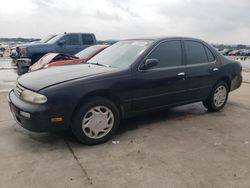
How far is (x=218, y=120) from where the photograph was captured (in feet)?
16.0

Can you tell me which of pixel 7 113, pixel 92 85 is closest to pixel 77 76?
pixel 92 85

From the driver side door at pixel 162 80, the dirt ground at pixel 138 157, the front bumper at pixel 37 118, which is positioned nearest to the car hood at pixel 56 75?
the front bumper at pixel 37 118

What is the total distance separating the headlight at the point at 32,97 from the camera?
335 centimetres

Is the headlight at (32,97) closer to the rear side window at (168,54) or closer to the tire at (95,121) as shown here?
the tire at (95,121)

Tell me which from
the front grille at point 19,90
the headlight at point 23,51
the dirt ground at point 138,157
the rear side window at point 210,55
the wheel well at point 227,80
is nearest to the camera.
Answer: the dirt ground at point 138,157

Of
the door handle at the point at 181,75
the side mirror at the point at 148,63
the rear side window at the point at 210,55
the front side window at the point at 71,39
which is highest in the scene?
the front side window at the point at 71,39

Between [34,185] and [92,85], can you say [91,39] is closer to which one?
[92,85]

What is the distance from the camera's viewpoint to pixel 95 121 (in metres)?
3.68

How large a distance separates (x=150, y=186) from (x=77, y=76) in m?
1.79

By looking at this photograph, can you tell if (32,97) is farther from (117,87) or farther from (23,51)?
(23,51)

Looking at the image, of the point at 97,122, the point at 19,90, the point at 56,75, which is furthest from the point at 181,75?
the point at 19,90

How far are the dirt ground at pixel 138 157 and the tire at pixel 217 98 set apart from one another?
610 mm

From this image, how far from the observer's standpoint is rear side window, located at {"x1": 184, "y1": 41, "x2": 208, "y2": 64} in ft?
15.8

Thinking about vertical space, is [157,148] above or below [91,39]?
below
